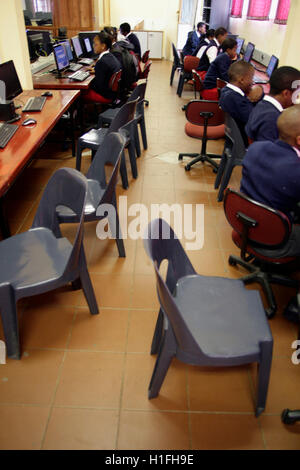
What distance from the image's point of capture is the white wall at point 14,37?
3500 millimetres

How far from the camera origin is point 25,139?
264 centimetres

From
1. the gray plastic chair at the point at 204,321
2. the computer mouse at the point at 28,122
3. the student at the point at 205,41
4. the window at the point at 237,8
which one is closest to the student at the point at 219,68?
the student at the point at 205,41

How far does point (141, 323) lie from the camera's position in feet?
6.73

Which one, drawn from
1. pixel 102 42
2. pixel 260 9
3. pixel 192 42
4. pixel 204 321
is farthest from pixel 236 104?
pixel 192 42

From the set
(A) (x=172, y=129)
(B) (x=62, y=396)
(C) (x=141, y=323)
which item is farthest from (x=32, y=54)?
(B) (x=62, y=396)

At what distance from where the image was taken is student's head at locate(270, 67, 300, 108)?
2.47 metres

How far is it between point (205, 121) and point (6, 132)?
6.26 ft

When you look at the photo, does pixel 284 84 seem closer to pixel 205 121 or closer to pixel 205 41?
pixel 205 121

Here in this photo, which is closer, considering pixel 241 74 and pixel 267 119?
pixel 267 119

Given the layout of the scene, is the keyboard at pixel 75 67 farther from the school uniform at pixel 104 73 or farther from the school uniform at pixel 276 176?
the school uniform at pixel 276 176

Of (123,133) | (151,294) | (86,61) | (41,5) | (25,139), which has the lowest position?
(151,294)

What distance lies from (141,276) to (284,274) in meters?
0.99

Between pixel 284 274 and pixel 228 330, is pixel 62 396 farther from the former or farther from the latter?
pixel 284 274

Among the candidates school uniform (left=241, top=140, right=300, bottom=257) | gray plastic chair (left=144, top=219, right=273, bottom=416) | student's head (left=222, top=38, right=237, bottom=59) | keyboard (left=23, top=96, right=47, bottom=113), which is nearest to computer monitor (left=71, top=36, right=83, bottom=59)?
student's head (left=222, top=38, right=237, bottom=59)
